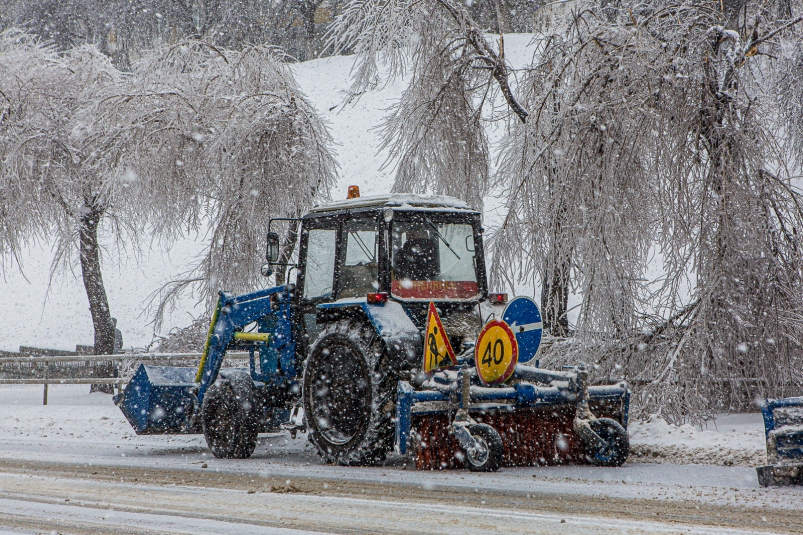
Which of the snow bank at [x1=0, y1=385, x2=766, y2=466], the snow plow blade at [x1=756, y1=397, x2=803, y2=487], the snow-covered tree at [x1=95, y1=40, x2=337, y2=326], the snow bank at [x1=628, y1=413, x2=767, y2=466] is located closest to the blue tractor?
the snow bank at [x1=628, y1=413, x2=767, y2=466]

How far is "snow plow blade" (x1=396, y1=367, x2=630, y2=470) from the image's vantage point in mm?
6551

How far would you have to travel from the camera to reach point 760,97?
8609 mm

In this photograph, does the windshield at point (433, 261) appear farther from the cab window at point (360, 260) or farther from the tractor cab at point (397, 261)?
the cab window at point (360, 260)

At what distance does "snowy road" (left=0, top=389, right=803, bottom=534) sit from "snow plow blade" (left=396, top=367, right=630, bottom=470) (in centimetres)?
23

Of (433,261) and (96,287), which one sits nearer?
(433,261)

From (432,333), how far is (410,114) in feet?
16.9

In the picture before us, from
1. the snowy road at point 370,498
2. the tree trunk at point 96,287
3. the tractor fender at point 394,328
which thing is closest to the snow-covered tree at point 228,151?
the tree trunk at point 96,287

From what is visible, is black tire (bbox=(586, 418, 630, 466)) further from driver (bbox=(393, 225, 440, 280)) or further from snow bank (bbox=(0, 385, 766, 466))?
driver (bbox=(393, 225, 440, 280))

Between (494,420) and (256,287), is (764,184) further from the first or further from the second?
(256,287)

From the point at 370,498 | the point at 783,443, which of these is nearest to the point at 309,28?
the point at 783,443

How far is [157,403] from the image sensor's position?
8.81 m

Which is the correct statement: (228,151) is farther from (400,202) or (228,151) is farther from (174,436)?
(400,202)

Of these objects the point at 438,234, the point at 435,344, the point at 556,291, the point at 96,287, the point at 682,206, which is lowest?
the point at 435,344

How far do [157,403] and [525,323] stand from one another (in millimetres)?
4322
